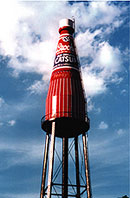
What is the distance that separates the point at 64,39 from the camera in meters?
34.3

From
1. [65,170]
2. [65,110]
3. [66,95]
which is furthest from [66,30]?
[65,170]

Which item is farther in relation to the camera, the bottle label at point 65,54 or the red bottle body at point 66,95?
the bottle label at point 65,54

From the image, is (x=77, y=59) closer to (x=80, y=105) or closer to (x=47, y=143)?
(x=80, y=105)

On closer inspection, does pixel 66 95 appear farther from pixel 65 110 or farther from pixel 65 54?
pixel 65 54

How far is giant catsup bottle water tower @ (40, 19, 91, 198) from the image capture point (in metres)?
29.9

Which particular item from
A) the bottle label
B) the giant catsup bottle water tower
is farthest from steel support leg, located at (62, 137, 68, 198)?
the bottle label

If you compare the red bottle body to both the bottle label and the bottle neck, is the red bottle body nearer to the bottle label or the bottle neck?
the bottle label

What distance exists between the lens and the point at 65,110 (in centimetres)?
3000

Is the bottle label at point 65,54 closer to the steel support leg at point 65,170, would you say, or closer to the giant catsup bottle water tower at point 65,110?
the giant catsup bottle water tower at point 65,110

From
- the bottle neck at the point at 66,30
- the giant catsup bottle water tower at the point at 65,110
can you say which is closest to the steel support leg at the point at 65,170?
the giant catsup bottle water tower at the point at 65,110

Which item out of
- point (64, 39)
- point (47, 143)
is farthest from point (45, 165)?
point (64, 39)

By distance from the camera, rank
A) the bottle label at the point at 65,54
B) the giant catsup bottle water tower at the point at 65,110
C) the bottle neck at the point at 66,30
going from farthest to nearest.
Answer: the bottle neck at the point at 66,30, the bottle label at the point at 65,54, the giant catsup bottle water tower at the point at 65,110

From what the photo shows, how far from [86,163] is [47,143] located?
4857 millimetres

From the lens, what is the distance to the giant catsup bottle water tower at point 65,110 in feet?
98.1
